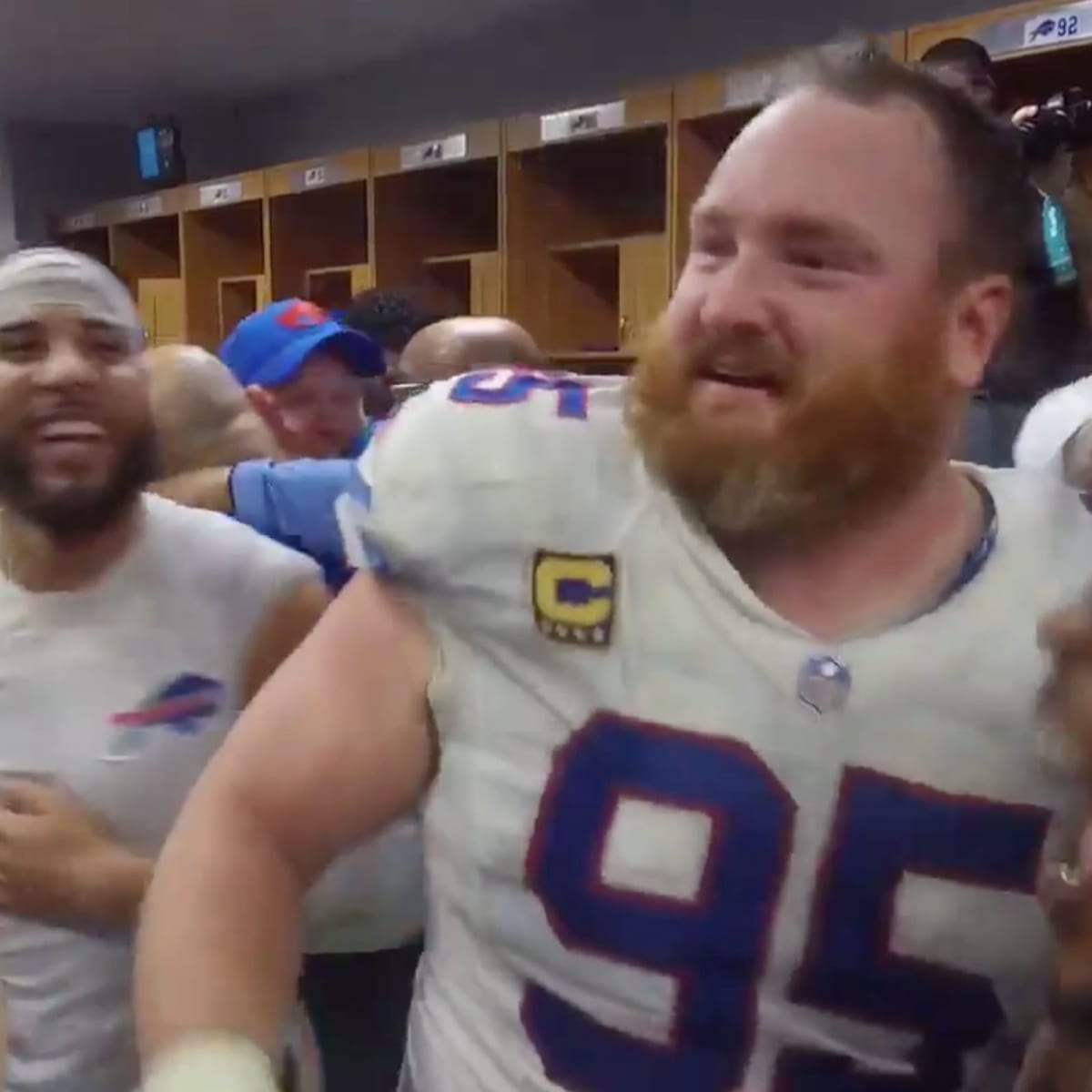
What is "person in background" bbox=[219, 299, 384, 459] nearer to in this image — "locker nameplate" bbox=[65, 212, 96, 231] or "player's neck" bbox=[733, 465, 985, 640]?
"player's neck" bbox=[733, 465, 985, 640]

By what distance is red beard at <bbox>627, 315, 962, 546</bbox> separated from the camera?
79cm

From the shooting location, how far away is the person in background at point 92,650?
3.83 feet

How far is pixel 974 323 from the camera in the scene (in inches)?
33.7

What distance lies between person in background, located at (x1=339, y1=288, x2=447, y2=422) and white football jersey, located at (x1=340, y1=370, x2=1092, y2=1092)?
1.74 metres

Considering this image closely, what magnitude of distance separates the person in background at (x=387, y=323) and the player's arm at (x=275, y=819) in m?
1.73

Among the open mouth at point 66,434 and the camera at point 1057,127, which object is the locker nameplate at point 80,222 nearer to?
the camera at point 1057,127

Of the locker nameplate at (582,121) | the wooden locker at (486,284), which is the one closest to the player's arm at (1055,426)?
the locker nameplate at (582,121)

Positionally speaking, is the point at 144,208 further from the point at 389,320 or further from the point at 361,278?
the point at 389,320

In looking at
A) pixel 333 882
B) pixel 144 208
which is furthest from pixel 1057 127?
pixel 144 208

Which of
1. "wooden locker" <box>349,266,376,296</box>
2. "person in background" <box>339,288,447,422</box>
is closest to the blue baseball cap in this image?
"person in background" <box>339,288,447,422</box>

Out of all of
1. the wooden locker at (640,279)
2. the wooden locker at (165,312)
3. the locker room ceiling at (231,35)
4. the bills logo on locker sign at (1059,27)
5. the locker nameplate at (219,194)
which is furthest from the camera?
the wooden locker at (165,312)

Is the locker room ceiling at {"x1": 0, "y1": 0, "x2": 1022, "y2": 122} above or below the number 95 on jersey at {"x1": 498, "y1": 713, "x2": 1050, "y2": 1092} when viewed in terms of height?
above

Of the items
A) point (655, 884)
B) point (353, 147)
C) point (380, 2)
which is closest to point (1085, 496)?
point (655, 884)

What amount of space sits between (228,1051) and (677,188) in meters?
2.77
